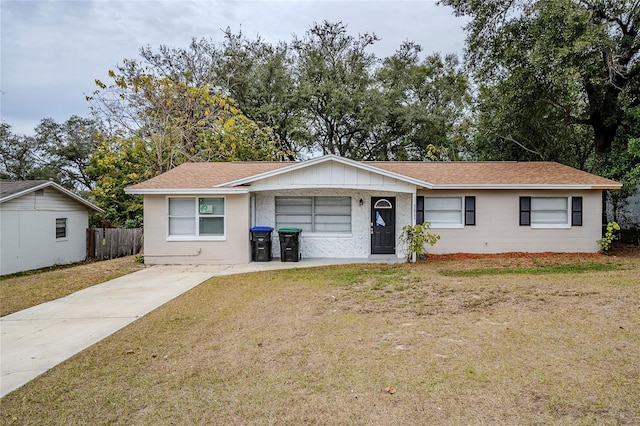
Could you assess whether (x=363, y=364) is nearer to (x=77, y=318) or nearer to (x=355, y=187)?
(x=77, y=318)

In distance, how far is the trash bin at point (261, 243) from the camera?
12500mm

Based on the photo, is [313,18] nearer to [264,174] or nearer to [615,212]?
[264,174]

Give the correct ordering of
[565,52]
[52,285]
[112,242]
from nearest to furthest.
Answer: [52,285] < [565,52] < [112,242]

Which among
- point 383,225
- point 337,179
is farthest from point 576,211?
point 337,179

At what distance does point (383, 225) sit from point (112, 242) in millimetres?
11925

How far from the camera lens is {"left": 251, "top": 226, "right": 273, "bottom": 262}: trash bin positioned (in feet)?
41.0

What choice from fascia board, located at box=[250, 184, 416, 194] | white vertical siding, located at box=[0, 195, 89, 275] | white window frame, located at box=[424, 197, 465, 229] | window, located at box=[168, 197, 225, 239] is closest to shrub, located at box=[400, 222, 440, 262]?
fascia board, located at box=[250, 184, 416, 194]

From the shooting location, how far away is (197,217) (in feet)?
41.4

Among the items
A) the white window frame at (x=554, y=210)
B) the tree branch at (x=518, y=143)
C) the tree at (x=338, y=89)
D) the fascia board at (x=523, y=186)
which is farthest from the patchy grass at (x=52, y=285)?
the tree branch at (x=518, y=143)

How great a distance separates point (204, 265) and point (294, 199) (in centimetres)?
375

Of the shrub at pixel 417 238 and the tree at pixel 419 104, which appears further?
the tree at pixel 419 104

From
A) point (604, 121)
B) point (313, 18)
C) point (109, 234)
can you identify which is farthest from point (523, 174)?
point (313, 18)

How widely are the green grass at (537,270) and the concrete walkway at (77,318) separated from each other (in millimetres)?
5915

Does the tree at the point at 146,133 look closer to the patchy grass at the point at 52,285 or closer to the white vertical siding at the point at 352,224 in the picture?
the patchy grass at the point at 52,285
